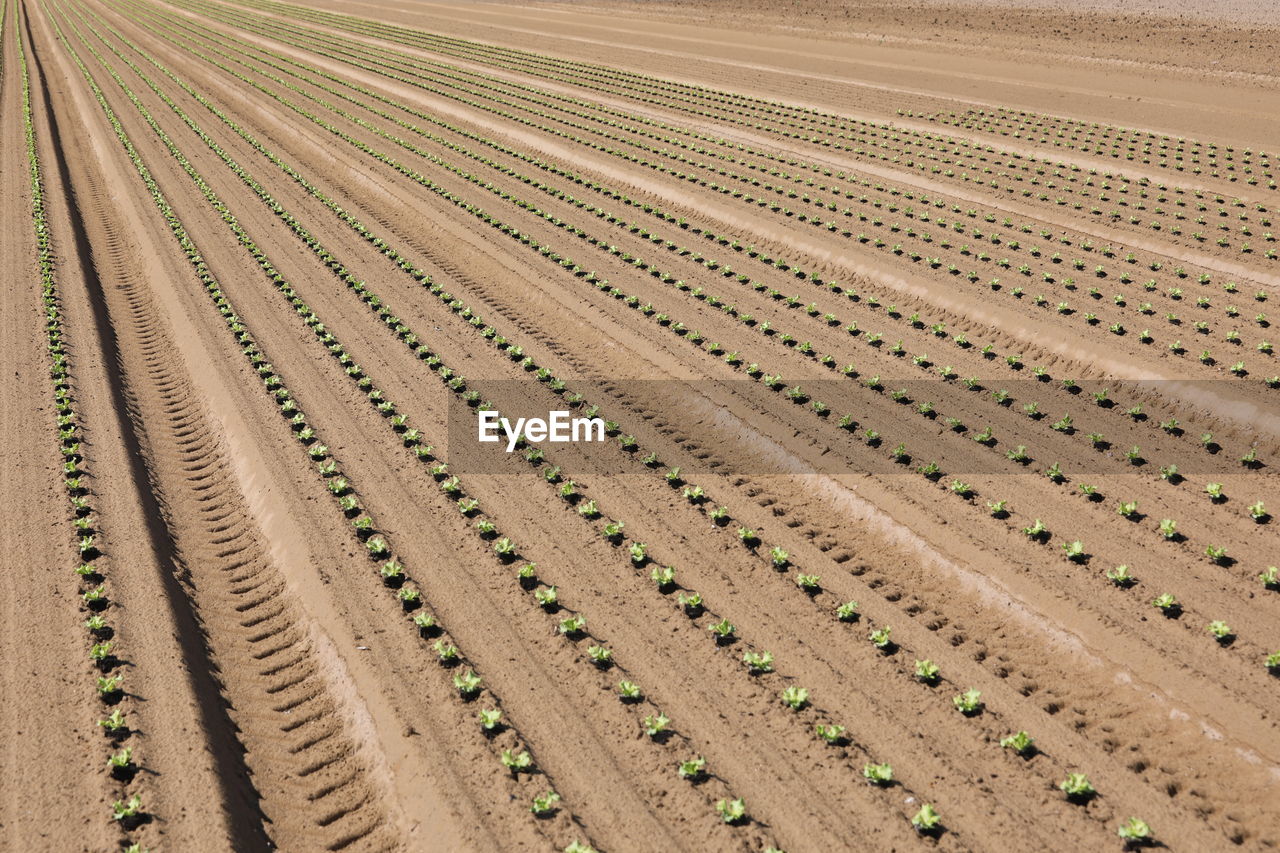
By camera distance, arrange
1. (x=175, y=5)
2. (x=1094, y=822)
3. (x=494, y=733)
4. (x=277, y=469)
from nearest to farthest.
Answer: (x=1094, y=822), (x=494, y=733), (x=277, y=469), (x=175, y=5)

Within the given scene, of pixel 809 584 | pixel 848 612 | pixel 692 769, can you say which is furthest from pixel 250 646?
pixel 848 612

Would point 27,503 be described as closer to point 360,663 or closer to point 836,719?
point 360,663

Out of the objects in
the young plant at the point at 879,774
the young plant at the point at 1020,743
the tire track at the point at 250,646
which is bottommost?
the tire track at the point at 250,646

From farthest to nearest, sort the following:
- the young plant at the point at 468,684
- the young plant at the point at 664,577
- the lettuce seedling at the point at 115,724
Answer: the young plant at the point at 664,577 < the young plant at the point at 468,684 < the lettuce seedling at the point at 115,724

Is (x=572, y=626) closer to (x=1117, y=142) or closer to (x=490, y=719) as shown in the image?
(x=490, y=719)

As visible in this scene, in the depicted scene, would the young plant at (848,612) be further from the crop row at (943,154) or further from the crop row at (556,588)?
the crop row at (943,154)

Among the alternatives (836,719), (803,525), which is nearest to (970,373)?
(803,525)

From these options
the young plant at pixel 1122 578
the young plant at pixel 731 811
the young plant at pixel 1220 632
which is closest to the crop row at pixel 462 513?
the young plant at pixel 731 811
